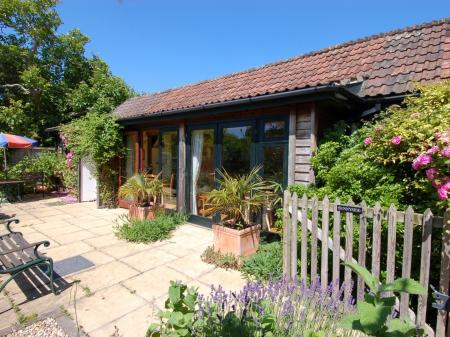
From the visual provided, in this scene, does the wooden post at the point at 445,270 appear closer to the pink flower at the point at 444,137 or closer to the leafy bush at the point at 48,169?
the pink flower at the point at 444,137

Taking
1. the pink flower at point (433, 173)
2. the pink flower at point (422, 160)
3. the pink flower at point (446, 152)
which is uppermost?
the pink flower at point (446, 152)

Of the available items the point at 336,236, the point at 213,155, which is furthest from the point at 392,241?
the point at 213,155

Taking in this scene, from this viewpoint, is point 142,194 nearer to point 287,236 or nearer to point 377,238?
point 287,236

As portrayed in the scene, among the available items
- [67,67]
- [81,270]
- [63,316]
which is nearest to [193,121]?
[81,270]

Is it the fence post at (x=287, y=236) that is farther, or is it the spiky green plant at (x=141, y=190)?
the spiky green plant at (x=141, y=190)

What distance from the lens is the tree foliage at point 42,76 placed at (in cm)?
1451

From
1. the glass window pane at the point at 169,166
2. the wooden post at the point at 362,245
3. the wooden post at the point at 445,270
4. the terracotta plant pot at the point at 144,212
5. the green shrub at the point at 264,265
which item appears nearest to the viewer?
the wooden post at the point at 445,270

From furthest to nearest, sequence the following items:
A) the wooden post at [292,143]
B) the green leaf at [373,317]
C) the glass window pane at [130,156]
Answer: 1. the glass window pane at [130,156]
2. the wooden post at [292,143]
3. the green leaf at [373,317]

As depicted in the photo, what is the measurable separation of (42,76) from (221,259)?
16836 mm

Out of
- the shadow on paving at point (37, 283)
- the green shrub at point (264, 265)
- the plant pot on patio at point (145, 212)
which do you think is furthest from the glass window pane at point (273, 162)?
the shadow on paving at point (37, 283)

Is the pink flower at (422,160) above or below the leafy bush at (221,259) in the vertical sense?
above

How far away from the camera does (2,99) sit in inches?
592

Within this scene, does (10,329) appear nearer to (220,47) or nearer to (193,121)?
(193,121)

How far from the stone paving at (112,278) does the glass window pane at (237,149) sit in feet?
5.02
